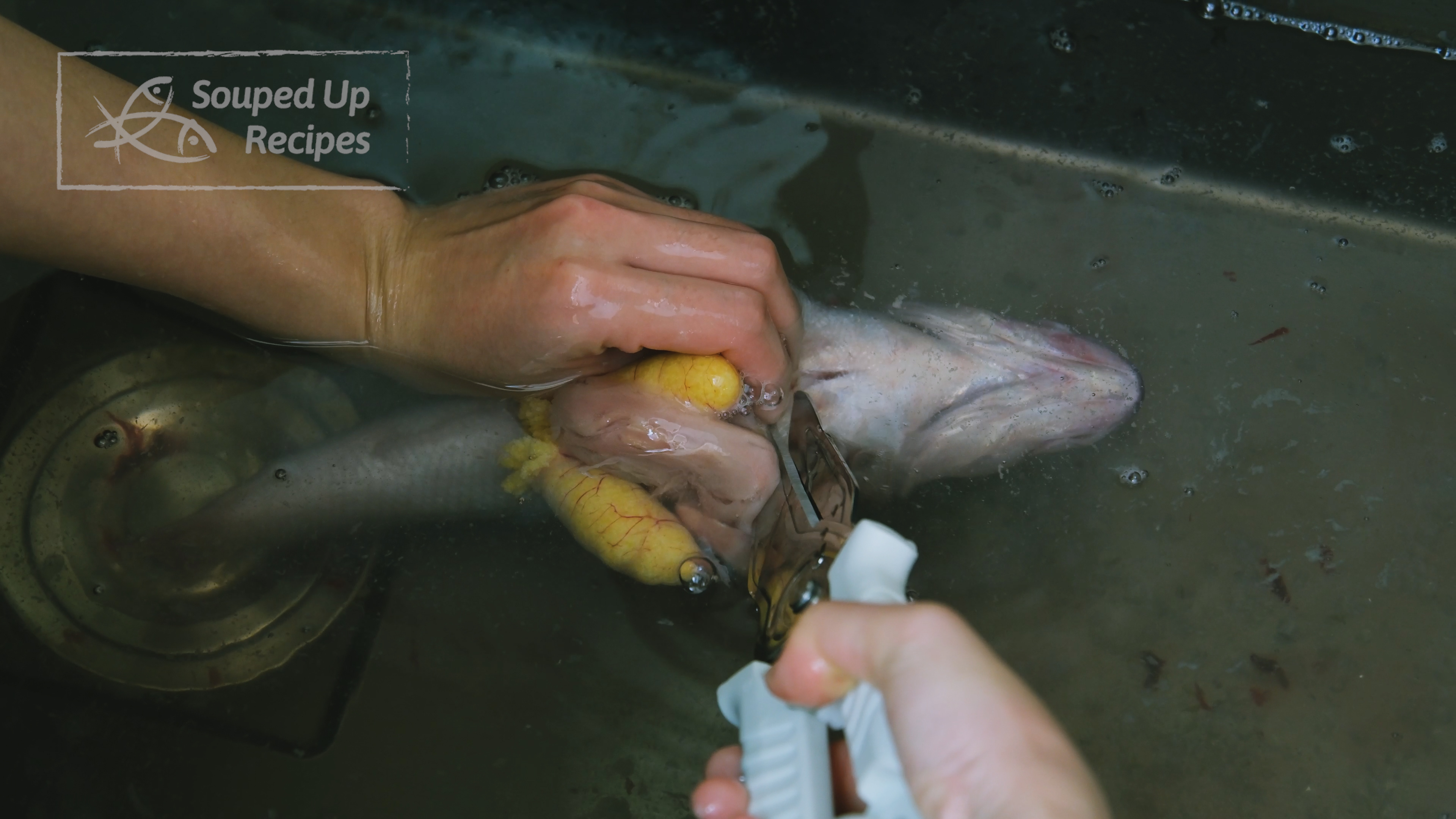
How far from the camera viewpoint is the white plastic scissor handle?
1.99 ft

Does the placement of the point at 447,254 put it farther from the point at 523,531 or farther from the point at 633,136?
the point at 633,136

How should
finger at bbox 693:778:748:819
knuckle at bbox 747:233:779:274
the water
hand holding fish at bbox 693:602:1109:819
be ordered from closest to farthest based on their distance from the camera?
hand holding fish at bbox 693:602:1109:819
finger at bbox 693:778:748:819
knuckle at bbox 747:233:779:274
the water

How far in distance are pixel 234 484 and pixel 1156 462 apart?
4.45 feet

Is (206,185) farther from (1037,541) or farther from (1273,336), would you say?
(1273,336)

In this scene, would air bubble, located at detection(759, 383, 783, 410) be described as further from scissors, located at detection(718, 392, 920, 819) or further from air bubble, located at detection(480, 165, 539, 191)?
air bubble, located at detection(480, 165, 539, 191)

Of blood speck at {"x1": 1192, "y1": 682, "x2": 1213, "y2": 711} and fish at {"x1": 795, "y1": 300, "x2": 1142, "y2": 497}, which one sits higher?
fish at {"x1": 795, "y1": 300, "x2": 1142, "y2": 497}

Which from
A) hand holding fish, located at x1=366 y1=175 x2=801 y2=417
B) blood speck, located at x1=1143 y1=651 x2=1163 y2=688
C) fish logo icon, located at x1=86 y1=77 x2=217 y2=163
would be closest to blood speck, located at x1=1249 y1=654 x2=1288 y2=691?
blood speck, located at x1=1143 y1=651 x2=1163 y2=688

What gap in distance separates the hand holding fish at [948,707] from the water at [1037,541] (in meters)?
0.64

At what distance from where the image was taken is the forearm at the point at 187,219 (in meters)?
0.94

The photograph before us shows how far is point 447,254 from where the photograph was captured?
1105 mm

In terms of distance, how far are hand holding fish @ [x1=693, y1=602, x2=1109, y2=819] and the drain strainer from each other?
34.8 inches

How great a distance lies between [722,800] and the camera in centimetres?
73

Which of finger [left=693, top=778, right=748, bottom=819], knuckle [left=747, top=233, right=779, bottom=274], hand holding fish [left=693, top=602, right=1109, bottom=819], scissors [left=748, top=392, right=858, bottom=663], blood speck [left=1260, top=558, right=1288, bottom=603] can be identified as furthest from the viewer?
blood speck [left=1260, top=558, right=1288, bottom=603]

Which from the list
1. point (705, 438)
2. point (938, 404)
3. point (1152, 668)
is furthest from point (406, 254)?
point (1152, 668)
